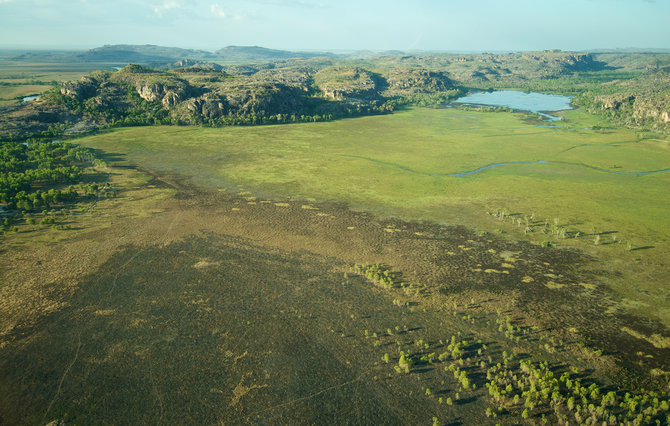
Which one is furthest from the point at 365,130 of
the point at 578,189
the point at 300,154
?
the point at 578,189

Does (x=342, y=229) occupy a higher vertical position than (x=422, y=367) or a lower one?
higher

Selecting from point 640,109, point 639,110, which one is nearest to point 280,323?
point 640,109

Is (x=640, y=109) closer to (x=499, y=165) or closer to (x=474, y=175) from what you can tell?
(x=499, y=165)

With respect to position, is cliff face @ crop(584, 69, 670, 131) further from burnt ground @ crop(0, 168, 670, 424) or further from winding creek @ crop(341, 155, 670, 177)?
burnt ground @ crop(0, 168, 670, 424)

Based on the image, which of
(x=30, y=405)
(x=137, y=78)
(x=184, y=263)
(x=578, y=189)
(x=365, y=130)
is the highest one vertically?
(x=137, y=78)

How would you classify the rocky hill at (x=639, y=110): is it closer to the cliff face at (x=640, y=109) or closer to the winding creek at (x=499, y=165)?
→ the cliff face at (x=640, y=109)

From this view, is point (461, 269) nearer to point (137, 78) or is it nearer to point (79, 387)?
point (79, 387)
